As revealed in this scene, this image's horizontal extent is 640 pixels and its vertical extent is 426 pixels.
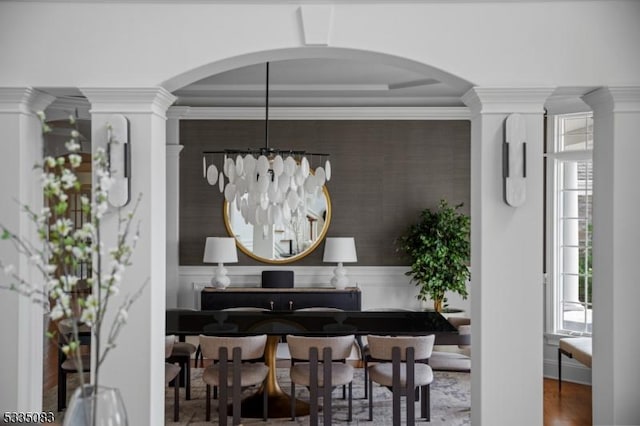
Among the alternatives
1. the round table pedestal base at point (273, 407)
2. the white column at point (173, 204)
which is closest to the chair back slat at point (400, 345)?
the round table pedestal base at point (273, 407)

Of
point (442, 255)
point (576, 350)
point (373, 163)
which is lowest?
point (576, 350)

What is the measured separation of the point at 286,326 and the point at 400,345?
96 centimetres

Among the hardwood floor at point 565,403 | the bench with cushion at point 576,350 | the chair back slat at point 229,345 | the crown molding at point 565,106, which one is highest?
the crown molding at point 565,106

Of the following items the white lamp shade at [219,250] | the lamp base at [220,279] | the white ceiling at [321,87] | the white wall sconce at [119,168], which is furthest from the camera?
the lamp base at [220,279]

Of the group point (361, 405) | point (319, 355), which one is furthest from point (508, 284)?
point (361, 405)

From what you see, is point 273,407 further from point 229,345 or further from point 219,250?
point 219,250

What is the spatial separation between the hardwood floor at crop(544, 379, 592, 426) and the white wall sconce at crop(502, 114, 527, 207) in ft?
8.57

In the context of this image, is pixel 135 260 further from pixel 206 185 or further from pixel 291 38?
pixel 206 185

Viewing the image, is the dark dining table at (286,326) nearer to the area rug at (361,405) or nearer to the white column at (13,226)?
the area rug at (361,405)

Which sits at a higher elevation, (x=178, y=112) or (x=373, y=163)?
(x=178, y=112)

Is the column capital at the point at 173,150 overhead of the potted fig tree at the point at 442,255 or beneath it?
overhead

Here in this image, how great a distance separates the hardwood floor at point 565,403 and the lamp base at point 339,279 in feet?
7.49

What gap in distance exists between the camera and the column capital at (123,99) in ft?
10.1

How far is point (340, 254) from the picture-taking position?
21.6 feet
